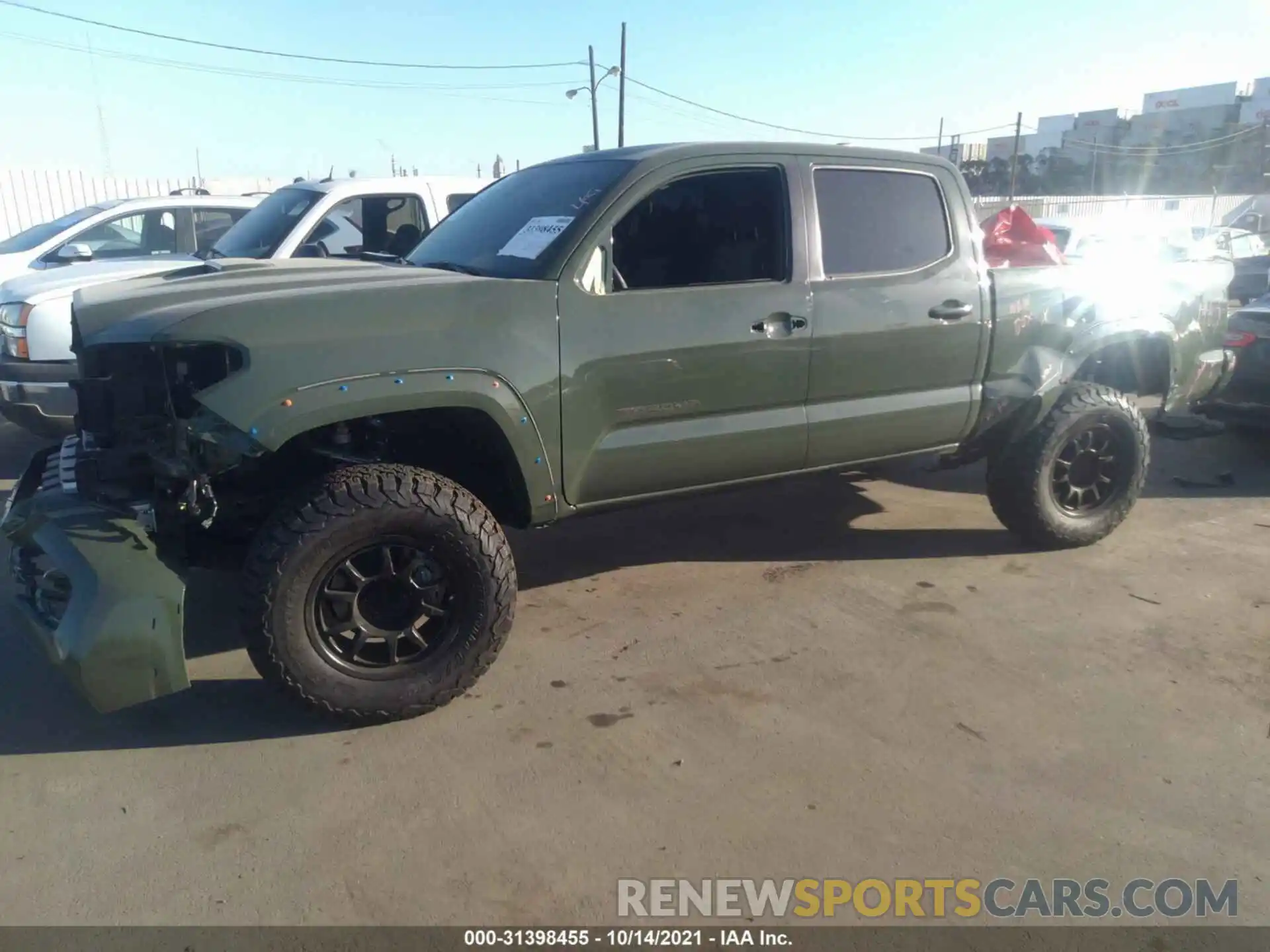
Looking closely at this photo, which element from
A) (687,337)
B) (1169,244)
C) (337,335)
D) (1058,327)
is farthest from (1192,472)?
(1169,244)

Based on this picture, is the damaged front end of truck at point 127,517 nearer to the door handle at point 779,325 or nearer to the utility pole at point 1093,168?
the door handle at point 779,325

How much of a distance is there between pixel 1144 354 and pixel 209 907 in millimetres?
5136

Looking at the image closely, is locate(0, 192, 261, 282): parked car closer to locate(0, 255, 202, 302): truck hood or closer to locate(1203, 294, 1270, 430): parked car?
locate(0, 255, 202, 302): truck hood

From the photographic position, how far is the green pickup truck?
3.03 meters

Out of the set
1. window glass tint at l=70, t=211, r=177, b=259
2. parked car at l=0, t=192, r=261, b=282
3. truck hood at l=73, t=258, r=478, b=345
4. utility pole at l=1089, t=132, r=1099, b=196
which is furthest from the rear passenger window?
utility pole at l=1089, t=132, r=1099, b=196

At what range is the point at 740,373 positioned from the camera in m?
3.89

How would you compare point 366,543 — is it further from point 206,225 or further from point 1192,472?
point 206,225

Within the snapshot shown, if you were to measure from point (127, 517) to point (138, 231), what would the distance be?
6.41m

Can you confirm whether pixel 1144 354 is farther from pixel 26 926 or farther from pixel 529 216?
pixel 26 926

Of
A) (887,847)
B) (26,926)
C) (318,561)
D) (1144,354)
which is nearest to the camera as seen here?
(26,926)

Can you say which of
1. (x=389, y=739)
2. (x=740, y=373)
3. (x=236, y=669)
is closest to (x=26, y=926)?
(x=389, y=739)

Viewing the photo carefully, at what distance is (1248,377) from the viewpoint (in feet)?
22.1

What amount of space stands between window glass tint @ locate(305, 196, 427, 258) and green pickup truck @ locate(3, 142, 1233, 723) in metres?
2.78
